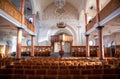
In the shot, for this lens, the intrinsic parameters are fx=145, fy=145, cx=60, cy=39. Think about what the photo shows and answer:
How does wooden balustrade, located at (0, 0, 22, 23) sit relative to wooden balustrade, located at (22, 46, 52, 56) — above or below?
above

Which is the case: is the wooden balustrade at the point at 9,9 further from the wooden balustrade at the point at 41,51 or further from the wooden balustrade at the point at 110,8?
the wooden balustrade at the point at 41,51

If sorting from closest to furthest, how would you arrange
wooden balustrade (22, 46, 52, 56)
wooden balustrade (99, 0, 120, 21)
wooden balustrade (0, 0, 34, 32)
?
1. wooden balustrade (99, 0, 120, 21)
2. wooden balustrade (0, 0, 34, 32)
3. wooden balustrade (22, 46, 52, 56)

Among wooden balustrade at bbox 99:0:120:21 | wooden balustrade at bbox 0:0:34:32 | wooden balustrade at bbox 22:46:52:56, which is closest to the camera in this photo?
wooden balustrade at bbox 99:0:120:21

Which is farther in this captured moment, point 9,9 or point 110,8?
point 9,9

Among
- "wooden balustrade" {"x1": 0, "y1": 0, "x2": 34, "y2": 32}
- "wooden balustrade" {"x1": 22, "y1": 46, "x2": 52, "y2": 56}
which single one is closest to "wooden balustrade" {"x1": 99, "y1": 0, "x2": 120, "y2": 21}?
"wooden balustrade" {"x1": 0, "y1": 0, "x2": 34, "y2": 32}

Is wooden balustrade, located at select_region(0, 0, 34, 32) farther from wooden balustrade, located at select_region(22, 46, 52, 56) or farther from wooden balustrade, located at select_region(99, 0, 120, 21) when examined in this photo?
wooden balustrade, located at select_region(22, 46, 52, 56)

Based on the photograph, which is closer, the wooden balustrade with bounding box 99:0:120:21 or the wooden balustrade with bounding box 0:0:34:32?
the wooden balustrade with bounding box 99:0:120:21

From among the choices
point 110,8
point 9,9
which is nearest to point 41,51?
point 9,9

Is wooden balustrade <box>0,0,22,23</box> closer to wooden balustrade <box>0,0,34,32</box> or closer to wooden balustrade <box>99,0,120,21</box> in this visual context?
wooden balustrade <box>0,0,34,32</box>

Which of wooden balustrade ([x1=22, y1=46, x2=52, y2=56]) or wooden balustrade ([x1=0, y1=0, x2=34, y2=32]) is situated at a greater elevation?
wooden balustrade ([x1=0, y1=0, x2=34, y2=32])

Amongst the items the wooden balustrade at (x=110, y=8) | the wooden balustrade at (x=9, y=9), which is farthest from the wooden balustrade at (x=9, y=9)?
the wooden balustrade at (x=110, y=8)

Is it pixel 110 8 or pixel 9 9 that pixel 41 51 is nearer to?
pixel 9 9

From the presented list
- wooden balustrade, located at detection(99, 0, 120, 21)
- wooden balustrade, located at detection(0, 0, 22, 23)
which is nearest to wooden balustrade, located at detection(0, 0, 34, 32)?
wooden balustrade, located at detection(0, 0, 22, 23)

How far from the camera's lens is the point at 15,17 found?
13.6m
